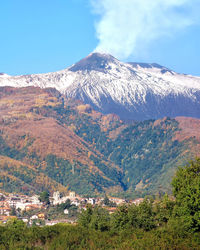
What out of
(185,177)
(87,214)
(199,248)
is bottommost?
(199,248)

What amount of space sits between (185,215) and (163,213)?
53.8ft

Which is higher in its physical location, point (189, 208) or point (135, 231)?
point (189, 208)

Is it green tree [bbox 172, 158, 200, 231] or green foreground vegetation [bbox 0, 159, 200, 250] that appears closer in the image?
green foreground vegetation [bbox 0, 159, 200, 250]

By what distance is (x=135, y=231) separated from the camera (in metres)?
76.9

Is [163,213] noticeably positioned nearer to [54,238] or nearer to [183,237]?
[183,237]

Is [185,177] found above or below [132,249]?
above

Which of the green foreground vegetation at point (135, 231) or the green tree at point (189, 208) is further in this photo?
the green tree at point (189, 208)

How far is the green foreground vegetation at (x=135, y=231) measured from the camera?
63.2 meters

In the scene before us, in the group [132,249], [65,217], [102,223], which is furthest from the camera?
[65,217]

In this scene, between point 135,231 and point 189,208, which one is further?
point 135,231

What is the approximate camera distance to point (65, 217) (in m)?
182

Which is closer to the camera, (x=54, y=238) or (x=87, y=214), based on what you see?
(x=54, y=238)

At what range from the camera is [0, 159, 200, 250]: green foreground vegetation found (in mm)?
63250

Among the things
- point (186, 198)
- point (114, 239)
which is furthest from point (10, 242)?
point (186, 198)
